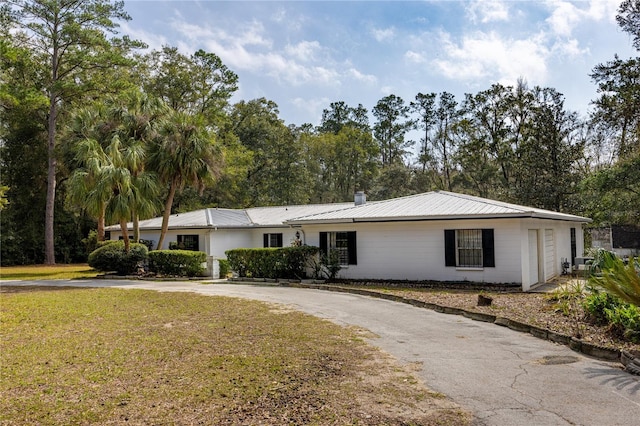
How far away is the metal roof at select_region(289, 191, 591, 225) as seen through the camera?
1417 centimetres

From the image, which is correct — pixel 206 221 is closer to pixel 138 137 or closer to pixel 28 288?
pixel 138 137

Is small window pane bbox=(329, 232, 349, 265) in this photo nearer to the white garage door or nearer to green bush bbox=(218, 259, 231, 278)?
green bush bbox=(218, 259, 231, 278)

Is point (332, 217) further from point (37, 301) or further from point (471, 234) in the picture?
point (37, 301)

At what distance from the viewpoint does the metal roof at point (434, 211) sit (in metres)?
14.2

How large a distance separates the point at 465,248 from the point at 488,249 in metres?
0.79

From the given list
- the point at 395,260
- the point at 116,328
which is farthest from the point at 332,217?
the point at 116,328

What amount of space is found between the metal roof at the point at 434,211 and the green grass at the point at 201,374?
6.89 metres

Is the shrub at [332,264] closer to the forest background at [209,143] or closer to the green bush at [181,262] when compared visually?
the green bush at [181,262]

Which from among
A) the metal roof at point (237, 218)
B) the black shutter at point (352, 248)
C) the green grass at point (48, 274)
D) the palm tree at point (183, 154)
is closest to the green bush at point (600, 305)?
the black shutter at point (352, 248)

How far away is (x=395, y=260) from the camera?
16.1 metres

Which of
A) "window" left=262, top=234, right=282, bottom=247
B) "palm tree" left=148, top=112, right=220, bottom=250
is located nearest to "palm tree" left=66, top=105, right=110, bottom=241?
"palm tree" left=148, top=112, right=220, bottom=250

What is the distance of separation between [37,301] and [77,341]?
21.0 ft

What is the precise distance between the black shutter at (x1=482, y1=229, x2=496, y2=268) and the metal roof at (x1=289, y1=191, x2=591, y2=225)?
76 cm

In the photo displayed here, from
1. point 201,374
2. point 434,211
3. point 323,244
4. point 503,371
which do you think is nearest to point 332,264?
point 323,244
